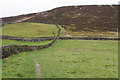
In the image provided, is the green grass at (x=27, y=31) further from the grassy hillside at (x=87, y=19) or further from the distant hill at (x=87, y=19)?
the distant hill at (x=87, y=19)

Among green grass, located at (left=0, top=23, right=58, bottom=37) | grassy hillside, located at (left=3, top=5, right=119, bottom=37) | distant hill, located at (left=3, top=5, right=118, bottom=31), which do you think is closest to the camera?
green grass, located at (left=0, top=23, right=58, bottom=37)

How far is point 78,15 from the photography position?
15212 centimetres

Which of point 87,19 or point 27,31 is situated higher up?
point 27,31

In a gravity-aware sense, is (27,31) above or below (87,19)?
above

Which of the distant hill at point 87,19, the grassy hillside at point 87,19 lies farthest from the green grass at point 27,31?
the distant hill at point 87,19

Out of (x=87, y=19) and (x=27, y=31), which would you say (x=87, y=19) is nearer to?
(x=87, y=19)

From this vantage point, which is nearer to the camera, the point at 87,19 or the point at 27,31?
the point at 27,31

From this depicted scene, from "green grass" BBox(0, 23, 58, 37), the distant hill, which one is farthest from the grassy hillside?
"green grass" BBox(0, 23, 58, 37)

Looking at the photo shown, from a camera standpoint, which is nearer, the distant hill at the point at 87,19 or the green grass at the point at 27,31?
the green grass at the point at 27,31

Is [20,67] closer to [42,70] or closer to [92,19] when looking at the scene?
[42,70]

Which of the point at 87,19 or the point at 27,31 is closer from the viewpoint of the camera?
the point at 27,31

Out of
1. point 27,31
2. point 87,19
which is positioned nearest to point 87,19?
point 87,19

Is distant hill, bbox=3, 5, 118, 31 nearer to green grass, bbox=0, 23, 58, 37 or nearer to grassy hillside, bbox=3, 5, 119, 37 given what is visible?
grassy hillside, bbox=3, 5, 119, 37

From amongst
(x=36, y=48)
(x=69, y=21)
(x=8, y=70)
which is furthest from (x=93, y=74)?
(x=69, y=21)
